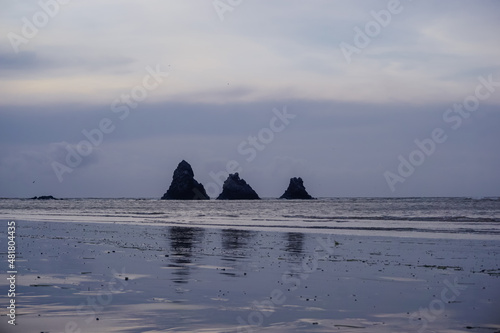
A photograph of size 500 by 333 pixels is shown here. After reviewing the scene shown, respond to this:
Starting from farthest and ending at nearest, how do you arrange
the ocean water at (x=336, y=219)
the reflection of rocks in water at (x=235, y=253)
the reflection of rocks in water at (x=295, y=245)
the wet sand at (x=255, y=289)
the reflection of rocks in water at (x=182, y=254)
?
1. the ocean water at (x=336, y=219)
2. the reflection of rocks in water at (x=295, y=245)
3. the reflection of rocks in water at (x=235, y=253)
4. the reflection of rocks in water at (x=182, y=254)
5. the wet sand at (x=255, y=289)

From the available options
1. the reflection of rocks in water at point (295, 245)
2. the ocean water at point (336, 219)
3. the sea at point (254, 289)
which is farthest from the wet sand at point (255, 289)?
the ocean water at point (336, 219)

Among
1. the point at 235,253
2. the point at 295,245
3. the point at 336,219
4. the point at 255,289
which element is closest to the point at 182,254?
the point at 235,253

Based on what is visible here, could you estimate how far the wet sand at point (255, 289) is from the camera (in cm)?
1462

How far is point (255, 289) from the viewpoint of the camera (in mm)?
19594

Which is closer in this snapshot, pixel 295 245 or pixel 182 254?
pixel 182 254

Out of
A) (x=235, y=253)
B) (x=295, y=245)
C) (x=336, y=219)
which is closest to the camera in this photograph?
(x=235, y=253)

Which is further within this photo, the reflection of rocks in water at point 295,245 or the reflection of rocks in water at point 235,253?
the reflection of rocks in water at point 295,245

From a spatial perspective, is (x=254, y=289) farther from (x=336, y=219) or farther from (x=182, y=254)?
(x=336, y=219)

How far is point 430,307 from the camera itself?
16.8 metres

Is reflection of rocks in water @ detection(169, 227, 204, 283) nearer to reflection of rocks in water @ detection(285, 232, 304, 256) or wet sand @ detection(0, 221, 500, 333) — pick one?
wet sand @ detection(0, 221, 500, 333)

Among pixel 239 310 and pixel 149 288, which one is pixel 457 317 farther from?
pixel 149 288

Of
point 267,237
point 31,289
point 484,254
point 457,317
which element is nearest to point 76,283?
point 31,289

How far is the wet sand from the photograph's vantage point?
48.0ft

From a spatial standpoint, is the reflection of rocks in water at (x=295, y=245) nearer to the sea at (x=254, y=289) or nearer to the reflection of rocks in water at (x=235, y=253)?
the sea at (x=254, y=289)
